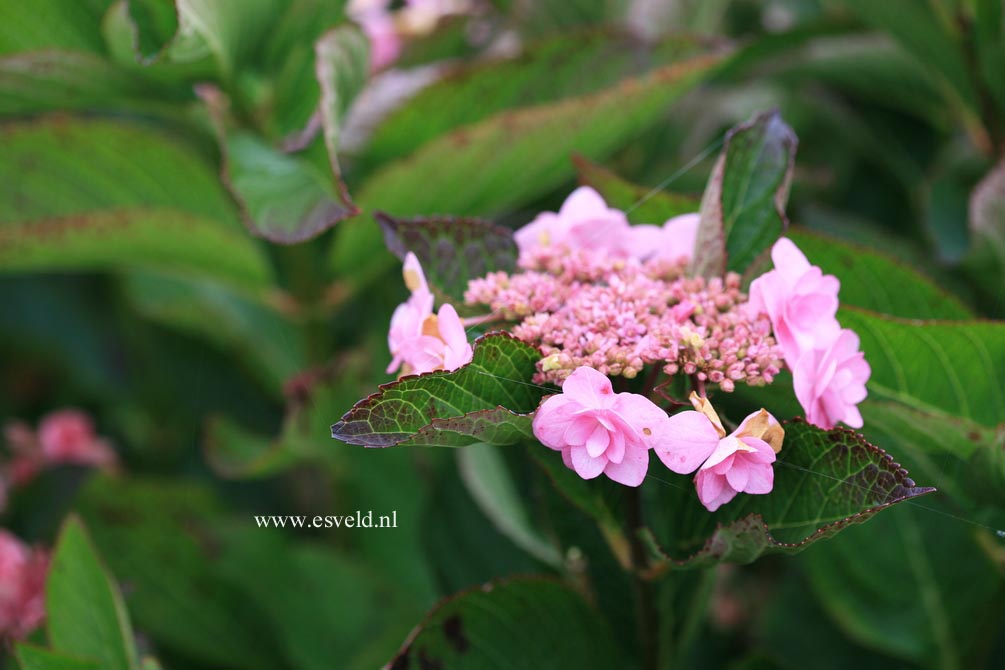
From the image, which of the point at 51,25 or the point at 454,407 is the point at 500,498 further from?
the point at 51,25

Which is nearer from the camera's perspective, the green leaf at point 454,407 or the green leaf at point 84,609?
the green leaf at point 454,407

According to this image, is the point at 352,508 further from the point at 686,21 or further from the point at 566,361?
the point at 686,21

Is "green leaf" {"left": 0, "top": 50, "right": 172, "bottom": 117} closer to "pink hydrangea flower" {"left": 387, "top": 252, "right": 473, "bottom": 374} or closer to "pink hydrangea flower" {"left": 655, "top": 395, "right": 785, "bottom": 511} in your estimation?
"pink hydrangea flower" {"left": 387, "top": 252, "right": 473, "bottom": 374}

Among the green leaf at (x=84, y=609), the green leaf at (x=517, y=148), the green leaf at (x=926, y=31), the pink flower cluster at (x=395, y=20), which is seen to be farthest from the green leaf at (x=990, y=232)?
the green leaf at (x=84, y=609)

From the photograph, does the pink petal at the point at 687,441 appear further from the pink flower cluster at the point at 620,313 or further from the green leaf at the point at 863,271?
the green leaf at the point at 863,271

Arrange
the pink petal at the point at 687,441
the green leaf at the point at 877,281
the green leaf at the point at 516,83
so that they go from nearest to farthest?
the pink petal at the point at 687,441 → the green leaf at the point at 877,281 → the green leaf at the point at 516,83

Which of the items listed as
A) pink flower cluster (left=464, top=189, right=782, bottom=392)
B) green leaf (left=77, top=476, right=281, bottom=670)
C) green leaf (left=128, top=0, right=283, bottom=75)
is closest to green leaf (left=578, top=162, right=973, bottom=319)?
pink flower cluster (left=464, top=189, right=782, bottom=392)

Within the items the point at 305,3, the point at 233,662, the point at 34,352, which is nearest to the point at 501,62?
the point at 305,3
